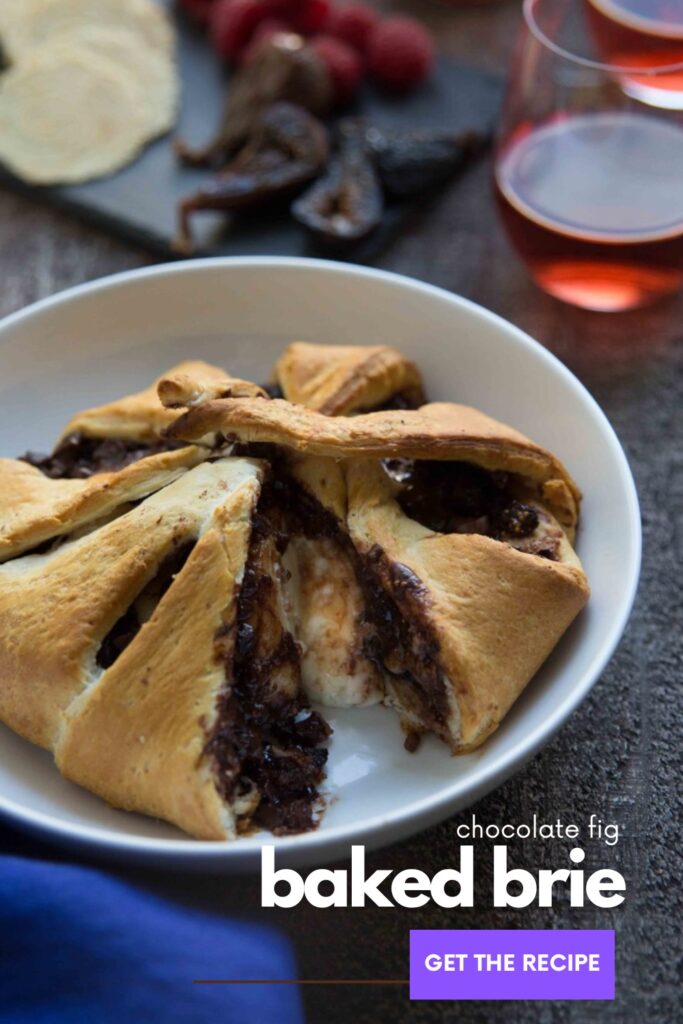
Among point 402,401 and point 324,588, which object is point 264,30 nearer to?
point 402,401

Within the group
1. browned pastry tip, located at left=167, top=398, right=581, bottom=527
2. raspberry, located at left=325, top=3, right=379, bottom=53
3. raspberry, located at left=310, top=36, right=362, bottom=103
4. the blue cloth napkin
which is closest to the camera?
the blue cloth napkin

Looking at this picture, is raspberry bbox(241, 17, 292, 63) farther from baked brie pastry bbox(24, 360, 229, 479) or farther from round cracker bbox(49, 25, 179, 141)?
baked brie pastry bbox(24, 360, 229, 479)

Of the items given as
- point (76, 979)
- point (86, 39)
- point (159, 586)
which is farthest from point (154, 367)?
point (86, 39)

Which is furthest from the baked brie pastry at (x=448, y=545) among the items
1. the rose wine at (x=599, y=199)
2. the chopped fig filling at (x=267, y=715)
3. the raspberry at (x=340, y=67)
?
the raspberry at (x=340, y=67)

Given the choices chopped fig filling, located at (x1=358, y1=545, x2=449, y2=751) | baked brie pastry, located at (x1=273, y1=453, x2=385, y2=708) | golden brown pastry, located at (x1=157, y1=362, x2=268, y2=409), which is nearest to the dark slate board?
golden brown pastry, located at (x1=157, y1=362, x2=268, y2=409)

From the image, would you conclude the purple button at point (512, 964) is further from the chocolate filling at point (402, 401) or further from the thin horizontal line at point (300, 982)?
the chocolate filling at point (402, 401)

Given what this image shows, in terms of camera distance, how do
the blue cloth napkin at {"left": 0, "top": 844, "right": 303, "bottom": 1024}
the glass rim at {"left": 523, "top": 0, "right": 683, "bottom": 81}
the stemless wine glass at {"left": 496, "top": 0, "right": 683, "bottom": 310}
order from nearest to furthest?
the blue cloth napkin at {"left": 0, "top": 844, "right": 303, "bottom": 1024}, the glass rim at {"left": 523, "top": 0, "right": 683, "bottom": 81}, the stemless wine glass at {"left": 496, "top": 0, "right": 683, "bottom": 310}

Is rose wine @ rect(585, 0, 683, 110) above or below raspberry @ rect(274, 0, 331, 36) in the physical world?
above
